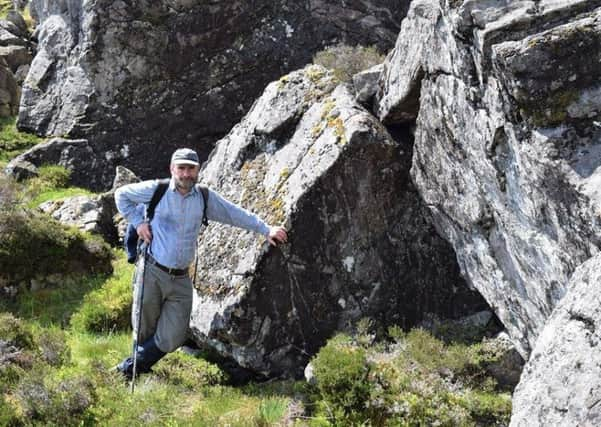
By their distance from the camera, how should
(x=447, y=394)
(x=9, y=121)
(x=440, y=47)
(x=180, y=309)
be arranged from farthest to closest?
(x=9, y=121)
(x=180, y=309)
(x=440, y=47)
(x=447, y=394)

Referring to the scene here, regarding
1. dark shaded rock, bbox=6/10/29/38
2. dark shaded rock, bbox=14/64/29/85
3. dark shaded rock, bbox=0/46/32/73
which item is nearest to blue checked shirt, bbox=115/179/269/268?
dark shaded rock, bbox=14/64/29/85

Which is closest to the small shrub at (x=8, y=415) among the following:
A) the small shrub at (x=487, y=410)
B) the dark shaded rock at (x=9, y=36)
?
the small shrub at (x=487, y=410)

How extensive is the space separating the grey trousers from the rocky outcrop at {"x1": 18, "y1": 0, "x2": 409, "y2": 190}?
8.62 m

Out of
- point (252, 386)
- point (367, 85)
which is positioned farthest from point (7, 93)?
point (252, 386)

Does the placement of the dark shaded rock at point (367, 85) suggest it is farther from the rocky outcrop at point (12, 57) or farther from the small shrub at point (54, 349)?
the rocky outcrop at point (12, 57)

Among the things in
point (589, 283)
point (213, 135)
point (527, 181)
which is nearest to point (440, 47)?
point (527, 181)

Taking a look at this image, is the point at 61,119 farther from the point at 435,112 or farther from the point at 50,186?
the point at 435,112

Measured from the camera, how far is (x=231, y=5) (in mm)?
17281

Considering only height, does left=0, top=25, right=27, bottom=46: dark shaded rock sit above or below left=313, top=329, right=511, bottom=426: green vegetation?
above

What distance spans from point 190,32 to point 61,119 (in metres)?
4.28

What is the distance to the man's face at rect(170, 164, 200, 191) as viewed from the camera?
8.00 m

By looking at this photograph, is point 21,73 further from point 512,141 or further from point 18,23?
point 512,141

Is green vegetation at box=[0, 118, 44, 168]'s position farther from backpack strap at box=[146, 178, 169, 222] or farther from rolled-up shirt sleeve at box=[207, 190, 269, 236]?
rolled-up shirt sleeve at box=[207, 190, 269, 236]

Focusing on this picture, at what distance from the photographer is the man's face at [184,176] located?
26.2 feet
